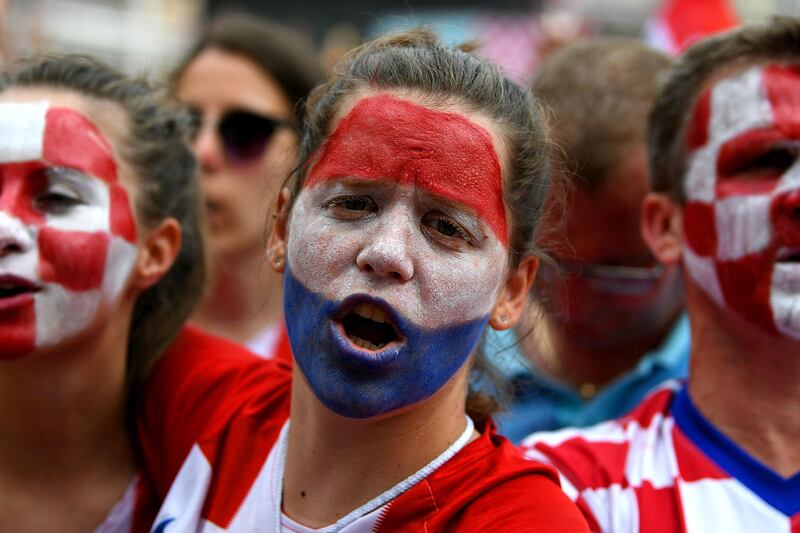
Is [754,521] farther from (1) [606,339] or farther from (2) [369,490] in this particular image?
(1) [606,339]

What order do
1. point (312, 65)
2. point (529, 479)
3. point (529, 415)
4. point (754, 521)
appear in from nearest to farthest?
1. point (529, 479)
2. point (754, 521)
3. point (529, 415)
4. point (312, 65)

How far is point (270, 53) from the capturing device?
13.3 ft

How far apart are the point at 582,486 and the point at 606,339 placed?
1.21m

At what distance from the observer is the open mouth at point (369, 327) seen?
185 centimetres

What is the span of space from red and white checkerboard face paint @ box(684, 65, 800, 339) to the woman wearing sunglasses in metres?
1.83

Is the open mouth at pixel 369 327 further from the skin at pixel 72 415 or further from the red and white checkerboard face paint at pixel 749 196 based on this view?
the red and white checkerboard face paint at pixel 749 196

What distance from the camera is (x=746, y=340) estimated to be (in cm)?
232

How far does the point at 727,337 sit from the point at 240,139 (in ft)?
7.33

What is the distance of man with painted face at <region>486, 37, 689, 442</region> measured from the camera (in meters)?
3.19

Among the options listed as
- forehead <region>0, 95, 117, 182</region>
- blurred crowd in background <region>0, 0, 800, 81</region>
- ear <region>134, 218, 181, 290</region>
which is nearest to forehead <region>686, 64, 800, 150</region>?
ear <region>134, 218, 181, 290</region>

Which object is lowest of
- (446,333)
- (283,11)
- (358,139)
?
(283,11)

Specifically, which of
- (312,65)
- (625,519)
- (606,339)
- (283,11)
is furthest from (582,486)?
(283,11)

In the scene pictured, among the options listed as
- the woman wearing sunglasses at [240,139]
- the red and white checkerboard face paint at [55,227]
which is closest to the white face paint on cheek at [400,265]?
the red and white checkerboard face paint at [55,227]

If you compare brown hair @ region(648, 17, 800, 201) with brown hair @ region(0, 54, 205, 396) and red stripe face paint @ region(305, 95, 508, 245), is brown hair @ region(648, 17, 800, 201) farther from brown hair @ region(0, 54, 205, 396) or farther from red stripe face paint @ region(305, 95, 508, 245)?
brown hair @ region(0, 54, 205, 396)
